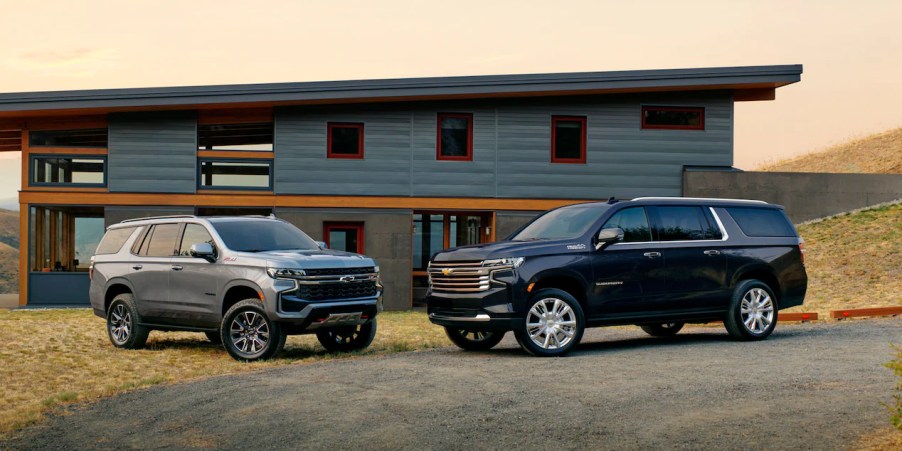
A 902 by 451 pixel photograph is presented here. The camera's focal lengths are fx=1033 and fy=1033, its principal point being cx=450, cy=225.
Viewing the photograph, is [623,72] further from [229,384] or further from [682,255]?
[229,384]

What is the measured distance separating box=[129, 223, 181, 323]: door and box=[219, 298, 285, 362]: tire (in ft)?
4.89

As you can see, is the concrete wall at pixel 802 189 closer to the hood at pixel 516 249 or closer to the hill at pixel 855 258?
the hill at pixel 855 258

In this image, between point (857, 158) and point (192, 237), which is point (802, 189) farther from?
point (857, 158)

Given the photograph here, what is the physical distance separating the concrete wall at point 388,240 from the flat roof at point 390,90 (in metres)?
2.93

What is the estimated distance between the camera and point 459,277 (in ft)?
44.5

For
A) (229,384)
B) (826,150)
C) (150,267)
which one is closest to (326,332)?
(150,267)

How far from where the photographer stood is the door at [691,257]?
14.3 meters

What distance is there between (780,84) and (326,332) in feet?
55.0

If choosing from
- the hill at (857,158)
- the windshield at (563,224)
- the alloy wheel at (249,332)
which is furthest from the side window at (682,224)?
the hill at (857,158)

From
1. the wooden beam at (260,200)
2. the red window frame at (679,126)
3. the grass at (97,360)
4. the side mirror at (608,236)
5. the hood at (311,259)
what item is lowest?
the grass at (97,360)

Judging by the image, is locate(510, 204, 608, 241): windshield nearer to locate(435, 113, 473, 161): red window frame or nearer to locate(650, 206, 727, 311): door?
locate(650, 206, 727, 311): door

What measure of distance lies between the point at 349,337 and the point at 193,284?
236cm

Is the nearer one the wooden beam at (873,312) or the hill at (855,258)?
the wooden beam at (873,312)

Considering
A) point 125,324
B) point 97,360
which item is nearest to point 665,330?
point 125,324
